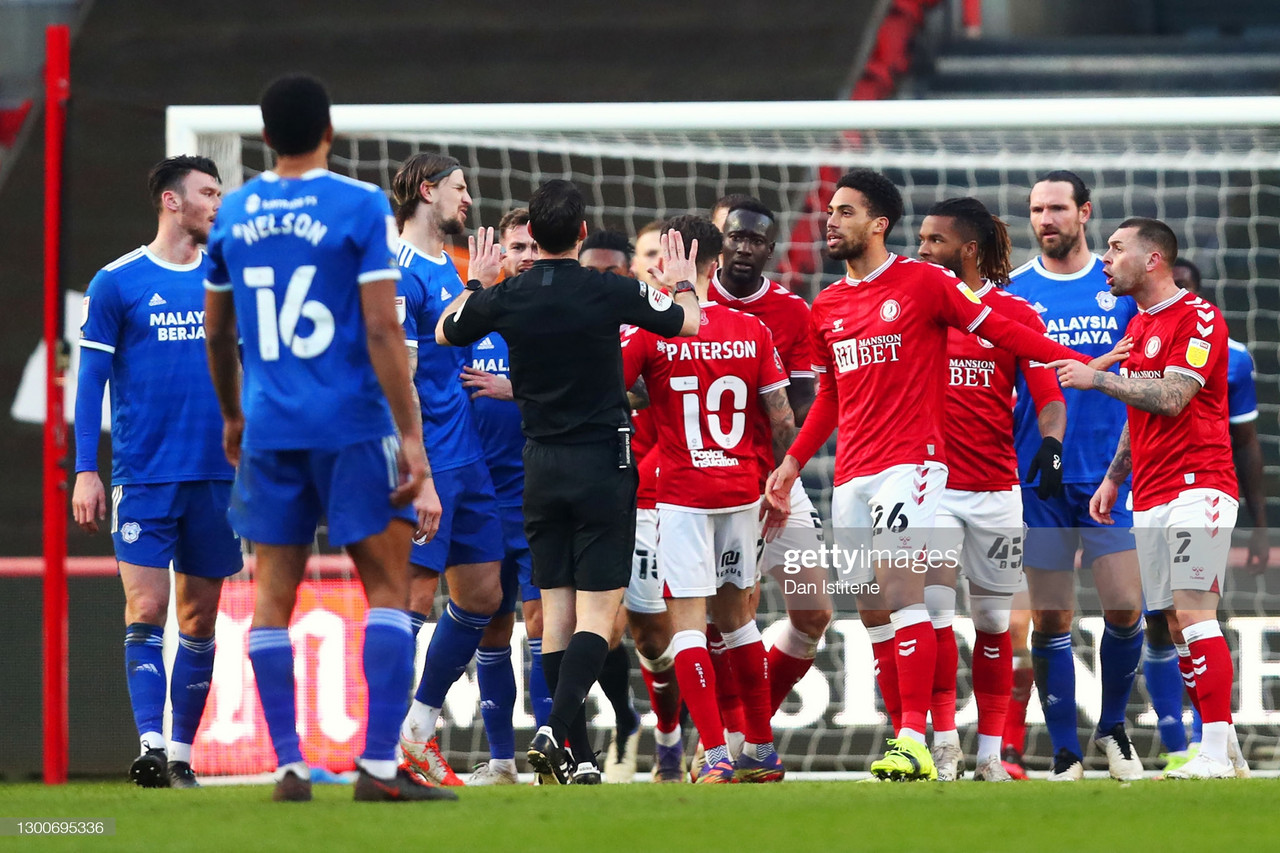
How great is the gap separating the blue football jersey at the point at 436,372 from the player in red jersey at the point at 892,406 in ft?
4.21

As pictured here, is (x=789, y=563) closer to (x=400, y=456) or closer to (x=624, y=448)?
(x=624, y=448)

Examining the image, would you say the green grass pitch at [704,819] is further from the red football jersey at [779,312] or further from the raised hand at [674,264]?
the red football jersey at [779,312]

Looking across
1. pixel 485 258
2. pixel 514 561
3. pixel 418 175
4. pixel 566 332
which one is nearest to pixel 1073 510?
pixel 514 561

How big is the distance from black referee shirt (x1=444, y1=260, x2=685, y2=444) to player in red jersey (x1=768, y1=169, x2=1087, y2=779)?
104cm

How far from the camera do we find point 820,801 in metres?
5.30

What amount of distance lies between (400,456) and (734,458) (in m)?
2.17

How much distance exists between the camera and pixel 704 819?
4738 mm

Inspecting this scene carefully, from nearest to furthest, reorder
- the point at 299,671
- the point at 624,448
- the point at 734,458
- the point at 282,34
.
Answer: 1. the point at 624,448
2. the point at 734,458
3. the point at 299,671
4. the point at 282,34

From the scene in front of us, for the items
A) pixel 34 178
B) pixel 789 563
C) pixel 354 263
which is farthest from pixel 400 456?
pixel 34 178

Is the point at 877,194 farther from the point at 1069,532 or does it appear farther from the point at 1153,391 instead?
the point at 1069,532

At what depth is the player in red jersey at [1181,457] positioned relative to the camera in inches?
252

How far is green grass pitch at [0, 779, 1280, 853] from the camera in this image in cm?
421

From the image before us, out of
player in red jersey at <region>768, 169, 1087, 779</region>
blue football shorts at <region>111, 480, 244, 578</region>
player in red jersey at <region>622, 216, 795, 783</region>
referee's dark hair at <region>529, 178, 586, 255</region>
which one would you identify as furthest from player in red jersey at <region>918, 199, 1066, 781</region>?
blue football shorts at <region>111, 480, 244, 578</region>

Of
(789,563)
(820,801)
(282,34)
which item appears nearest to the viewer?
(820,801)
